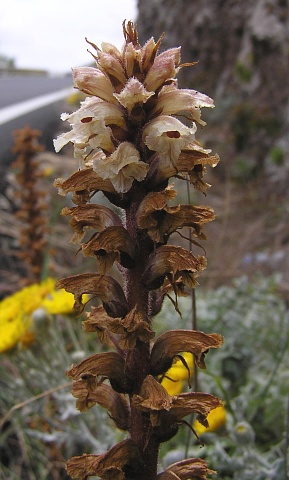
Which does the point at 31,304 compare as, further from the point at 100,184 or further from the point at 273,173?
the point at 273,173

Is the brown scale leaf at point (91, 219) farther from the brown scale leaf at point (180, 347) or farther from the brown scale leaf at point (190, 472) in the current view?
the brown scale leaf at point (190, 472)

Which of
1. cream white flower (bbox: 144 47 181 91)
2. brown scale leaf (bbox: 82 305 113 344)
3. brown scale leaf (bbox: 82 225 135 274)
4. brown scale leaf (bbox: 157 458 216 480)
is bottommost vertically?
brown scale leaf (bbox: 157 458 216 480)

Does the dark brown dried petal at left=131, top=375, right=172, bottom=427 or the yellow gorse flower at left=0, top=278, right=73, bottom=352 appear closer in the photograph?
the dark brown dried petal at left=131, top=375, right=172, bottom=427

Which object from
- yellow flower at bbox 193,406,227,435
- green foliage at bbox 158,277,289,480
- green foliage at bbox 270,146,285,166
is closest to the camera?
green foliage at bbox 158,277,289,480

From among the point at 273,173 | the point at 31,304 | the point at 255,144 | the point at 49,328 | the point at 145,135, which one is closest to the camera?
the point at 145,135

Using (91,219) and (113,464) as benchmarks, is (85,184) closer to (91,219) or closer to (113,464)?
(91,219)

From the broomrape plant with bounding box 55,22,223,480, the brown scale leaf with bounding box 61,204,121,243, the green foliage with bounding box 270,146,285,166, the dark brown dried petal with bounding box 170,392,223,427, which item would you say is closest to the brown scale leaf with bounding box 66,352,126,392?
the broomrape plant with bounding box 55,22,223,480

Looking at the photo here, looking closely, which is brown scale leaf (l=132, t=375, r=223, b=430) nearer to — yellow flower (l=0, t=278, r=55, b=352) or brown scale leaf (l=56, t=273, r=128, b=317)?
brown scale leaf (l=56, t=273, r=128, b=317)

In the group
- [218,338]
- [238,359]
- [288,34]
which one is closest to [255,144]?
[288,34]
